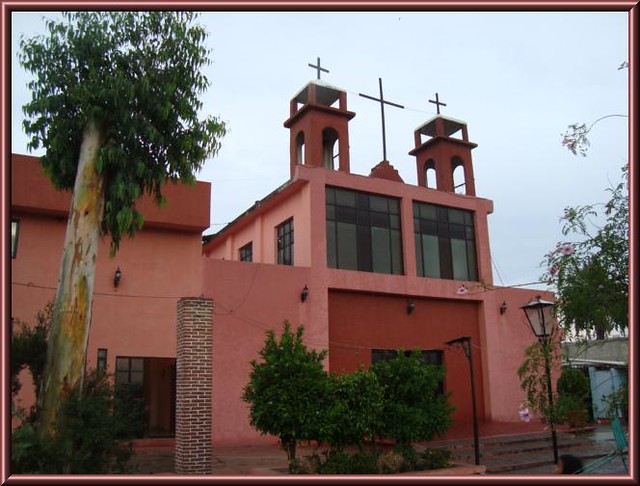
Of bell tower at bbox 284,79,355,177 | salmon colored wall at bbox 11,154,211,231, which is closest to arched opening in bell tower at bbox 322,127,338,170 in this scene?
bell tower at bbox 284,79,355,177

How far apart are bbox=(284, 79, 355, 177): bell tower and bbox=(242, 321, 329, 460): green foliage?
10722 mm

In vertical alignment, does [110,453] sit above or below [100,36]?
below

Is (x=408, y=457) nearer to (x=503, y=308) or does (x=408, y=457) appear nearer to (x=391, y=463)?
(x=391, y=463)

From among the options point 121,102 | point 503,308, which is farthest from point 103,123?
point 503,308

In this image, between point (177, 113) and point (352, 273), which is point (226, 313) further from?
point (177, 113)

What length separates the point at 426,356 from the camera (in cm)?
2098

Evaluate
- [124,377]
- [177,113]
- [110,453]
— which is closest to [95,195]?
[177,113]

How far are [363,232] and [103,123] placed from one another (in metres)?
10.7

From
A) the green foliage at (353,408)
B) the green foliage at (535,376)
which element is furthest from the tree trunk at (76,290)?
the green foliage at (535,376)

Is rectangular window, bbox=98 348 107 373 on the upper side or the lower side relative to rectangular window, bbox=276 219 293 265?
lower

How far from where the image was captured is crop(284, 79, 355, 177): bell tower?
21.1m

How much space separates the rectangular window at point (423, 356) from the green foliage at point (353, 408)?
8.38 metres

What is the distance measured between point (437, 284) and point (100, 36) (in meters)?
13.7

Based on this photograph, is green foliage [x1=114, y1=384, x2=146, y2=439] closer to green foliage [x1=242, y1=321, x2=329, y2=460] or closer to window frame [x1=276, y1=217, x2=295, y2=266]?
green foliage [x1=242, y1=321, x2=329, y2=460]
